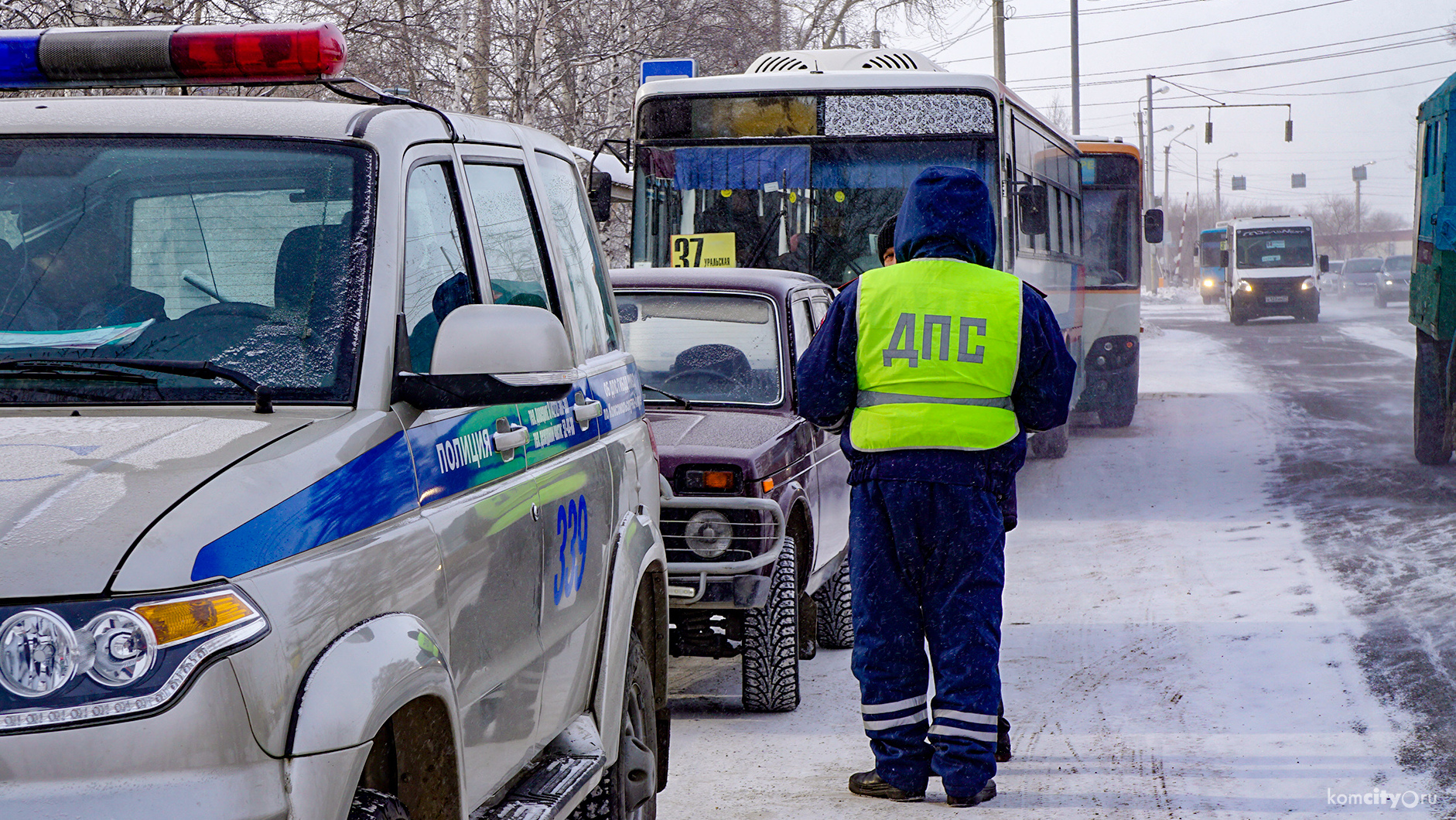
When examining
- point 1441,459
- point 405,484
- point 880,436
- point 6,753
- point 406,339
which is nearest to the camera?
point 6,753

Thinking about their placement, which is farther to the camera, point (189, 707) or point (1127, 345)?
point (1127, 345)

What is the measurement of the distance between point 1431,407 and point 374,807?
12485mm

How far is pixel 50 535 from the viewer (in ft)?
6.84

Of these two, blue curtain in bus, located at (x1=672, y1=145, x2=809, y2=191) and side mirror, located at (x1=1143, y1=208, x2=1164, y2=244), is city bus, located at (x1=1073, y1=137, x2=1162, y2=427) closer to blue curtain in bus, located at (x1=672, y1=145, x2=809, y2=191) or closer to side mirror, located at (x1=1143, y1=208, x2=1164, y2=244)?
side mirror, located at (x1=1143, y1=208, x2=1164, y2=244)

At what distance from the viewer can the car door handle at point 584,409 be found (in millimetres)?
3826

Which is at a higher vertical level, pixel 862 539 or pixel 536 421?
pixel 536 421

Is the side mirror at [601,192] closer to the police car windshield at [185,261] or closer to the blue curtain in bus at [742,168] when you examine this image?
the blue curtain in bus at [742,168]

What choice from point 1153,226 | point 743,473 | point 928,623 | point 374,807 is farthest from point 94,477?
point 1153,226

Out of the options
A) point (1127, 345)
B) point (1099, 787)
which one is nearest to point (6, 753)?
point (1099, 787)

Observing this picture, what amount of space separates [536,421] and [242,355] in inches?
32.2

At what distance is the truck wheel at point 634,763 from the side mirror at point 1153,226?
18.0 metres

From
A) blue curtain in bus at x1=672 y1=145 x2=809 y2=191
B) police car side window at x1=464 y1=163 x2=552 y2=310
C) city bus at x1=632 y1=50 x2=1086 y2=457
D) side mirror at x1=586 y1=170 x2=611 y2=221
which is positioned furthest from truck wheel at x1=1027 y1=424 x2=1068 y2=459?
police car side window at x1=464 y1=163 x2=552 y2=310

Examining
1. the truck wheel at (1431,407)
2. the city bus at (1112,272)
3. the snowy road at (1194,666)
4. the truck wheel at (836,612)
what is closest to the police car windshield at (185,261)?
the snowy road at (1194,666)

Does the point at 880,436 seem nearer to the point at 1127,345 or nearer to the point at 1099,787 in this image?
the point at 1099,787
